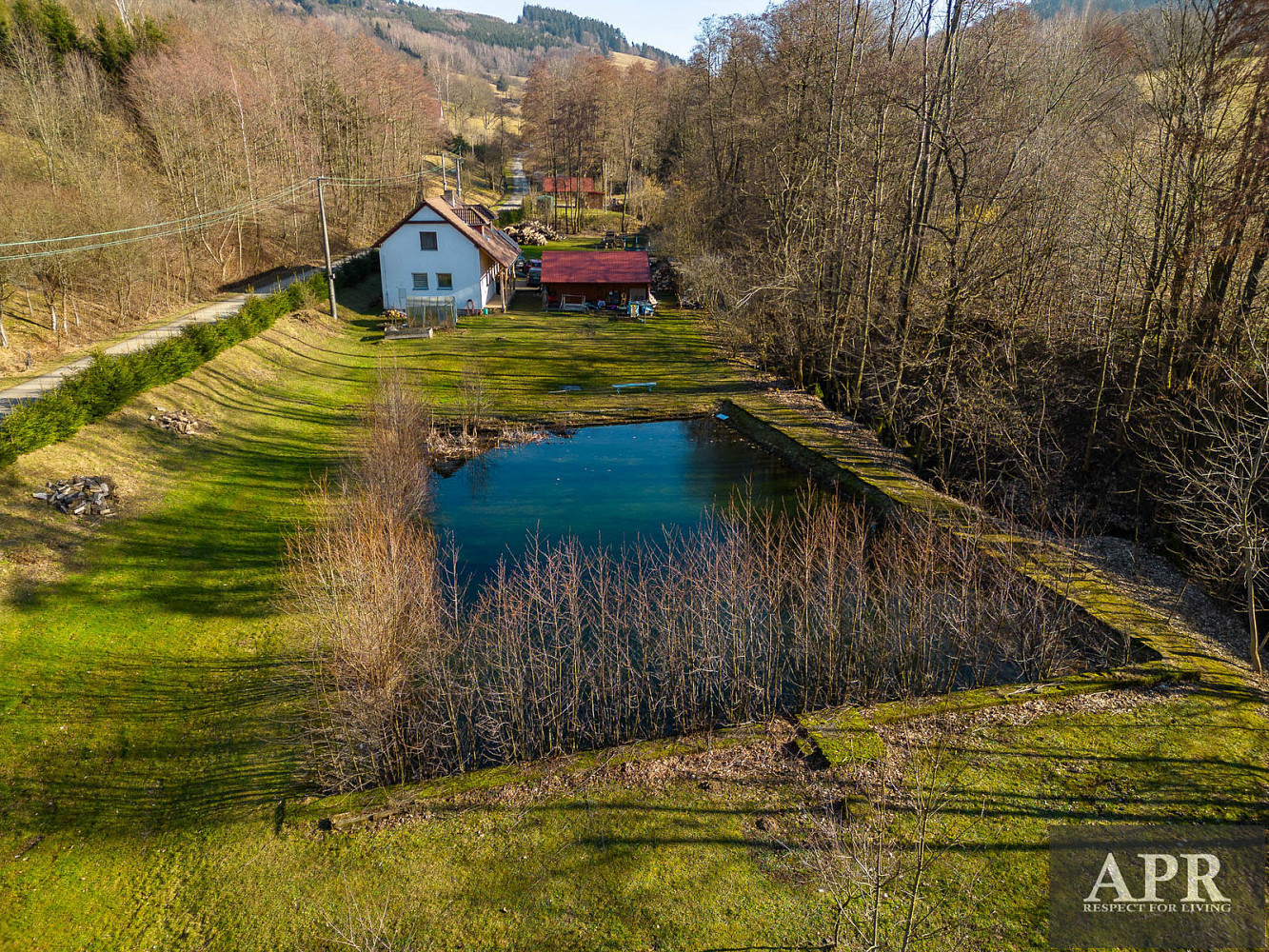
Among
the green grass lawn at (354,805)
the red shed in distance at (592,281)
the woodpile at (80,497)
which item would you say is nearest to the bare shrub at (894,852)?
the green grass lawn at (354,805)

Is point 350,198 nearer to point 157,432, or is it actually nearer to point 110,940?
point 157,432

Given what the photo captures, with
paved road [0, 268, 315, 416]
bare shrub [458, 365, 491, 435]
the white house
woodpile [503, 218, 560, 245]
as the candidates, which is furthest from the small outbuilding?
bare shrub [458, 365, 491, 435]

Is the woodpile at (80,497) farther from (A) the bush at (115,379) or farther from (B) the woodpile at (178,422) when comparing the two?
(B) the woodpile at (178,422)

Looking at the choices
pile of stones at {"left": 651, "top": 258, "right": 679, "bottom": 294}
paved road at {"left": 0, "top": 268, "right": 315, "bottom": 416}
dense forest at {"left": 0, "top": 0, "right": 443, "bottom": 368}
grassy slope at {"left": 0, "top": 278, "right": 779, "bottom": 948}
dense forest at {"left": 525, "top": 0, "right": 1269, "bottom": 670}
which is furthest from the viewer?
pile of stones at {"left": 651, "top": 258, "right": 679, "bottom": 294}

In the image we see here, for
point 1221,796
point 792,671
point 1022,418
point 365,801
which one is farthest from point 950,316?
point 365,801

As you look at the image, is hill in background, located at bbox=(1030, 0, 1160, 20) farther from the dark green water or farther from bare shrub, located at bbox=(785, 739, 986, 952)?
bare shrub, located at bbox=(785, 739, 986, 952)

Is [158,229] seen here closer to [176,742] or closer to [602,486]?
[602,486]
